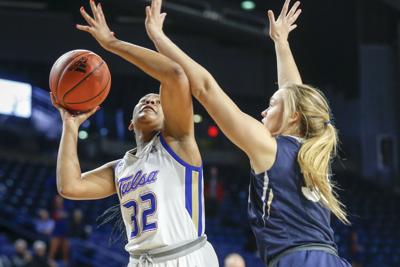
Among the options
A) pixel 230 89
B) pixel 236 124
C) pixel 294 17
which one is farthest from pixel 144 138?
pixel 230 89

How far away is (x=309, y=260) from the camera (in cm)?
247

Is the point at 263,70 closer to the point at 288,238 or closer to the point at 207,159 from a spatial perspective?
the point at 207,159

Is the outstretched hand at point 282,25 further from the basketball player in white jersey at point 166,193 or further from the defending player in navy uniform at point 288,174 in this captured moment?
the defending player in navy uniform at point 288,174

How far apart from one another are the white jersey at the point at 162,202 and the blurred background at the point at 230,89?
11169mm

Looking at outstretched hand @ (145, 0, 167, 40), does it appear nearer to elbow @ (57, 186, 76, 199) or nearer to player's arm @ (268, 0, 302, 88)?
player's arm @ (268, 0, 302, 88)

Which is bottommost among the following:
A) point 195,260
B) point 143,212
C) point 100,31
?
point 195,260

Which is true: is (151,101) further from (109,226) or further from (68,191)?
(109,226)

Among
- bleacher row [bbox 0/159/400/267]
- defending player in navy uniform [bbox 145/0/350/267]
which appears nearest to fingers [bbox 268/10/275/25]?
defending player in navy uniform [bbox 145/0/350/267]

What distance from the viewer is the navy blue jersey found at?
254 centimetres

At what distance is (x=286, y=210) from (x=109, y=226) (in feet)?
39.9

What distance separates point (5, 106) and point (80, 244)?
7.74 metres

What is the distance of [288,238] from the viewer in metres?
2.53

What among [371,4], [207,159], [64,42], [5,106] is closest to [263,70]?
[207,159]

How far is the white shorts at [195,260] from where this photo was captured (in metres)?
3.18
